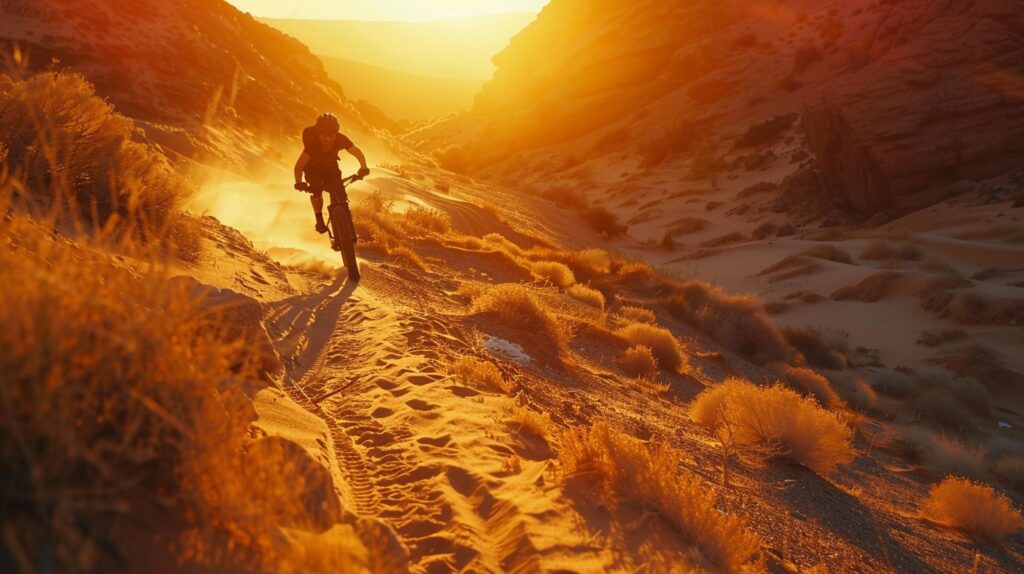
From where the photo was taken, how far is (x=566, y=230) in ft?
95.0

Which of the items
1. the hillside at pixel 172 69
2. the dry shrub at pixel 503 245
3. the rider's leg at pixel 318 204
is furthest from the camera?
the hillside at pixel 172 69

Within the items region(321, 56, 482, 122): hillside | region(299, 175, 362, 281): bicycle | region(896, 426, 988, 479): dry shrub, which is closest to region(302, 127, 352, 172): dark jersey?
region(299, 175, 362, 281): bicycle

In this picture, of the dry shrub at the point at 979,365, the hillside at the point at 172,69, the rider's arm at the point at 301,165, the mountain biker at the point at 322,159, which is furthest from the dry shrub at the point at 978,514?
the hillside at the point at 172,69

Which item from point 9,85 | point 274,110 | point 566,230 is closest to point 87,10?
point 274,110

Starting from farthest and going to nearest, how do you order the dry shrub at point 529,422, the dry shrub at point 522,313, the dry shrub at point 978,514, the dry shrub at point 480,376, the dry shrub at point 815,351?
the dry shrub at point 815,351 < the dry shrub at point 522,313 < the dry shrub at point 978,514 < the dry shrub at point 480,376 < the dry shrub at point 529,422

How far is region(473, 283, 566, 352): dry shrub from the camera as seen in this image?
8.48 meters

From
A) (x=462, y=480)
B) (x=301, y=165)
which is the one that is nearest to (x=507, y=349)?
(x=301, y=165)

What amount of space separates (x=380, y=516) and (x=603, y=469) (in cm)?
130

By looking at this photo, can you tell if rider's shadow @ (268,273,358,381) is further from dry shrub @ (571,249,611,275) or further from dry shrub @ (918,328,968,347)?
dry shrub @ (918,328,968,347)

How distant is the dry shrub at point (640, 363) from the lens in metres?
9.38

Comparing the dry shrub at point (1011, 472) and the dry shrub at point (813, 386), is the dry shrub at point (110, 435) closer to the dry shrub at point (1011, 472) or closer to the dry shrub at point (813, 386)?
the dry shrub at point (1011, 472)

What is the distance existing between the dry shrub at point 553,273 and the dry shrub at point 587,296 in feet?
1.17

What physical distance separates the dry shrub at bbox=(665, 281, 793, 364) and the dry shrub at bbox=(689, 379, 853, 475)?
665cm

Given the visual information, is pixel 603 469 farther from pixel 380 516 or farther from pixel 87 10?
pixel 87 10
